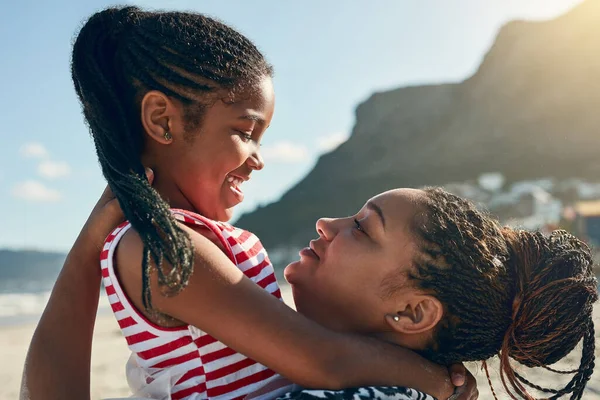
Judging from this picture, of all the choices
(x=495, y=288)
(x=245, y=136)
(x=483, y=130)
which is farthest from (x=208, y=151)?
(x=483, y=130)

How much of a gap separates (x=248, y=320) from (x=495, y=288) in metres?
0.84

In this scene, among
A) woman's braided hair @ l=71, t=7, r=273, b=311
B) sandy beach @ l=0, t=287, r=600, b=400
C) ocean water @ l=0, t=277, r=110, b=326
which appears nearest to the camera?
woman's braided hair @ l=71, t=7, r=273, b=311

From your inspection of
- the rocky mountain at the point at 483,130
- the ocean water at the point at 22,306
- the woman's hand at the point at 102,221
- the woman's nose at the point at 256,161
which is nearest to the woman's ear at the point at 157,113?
the woman's hand at the point at 102,221

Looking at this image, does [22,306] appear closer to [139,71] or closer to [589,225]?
[589,225]

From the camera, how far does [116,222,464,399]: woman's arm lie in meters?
1.64

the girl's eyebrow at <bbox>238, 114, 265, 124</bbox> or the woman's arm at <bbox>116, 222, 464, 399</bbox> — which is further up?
the girl's eyebrow at <bbox>238, 114, 265, 124</bbox>

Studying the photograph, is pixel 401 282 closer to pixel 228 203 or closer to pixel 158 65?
pixel 228 203

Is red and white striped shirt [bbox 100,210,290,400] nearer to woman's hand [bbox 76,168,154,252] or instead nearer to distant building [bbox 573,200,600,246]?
woman's hand [bbox 76,168,154,252]

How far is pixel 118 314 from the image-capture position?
1781mm

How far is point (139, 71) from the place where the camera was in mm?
1988

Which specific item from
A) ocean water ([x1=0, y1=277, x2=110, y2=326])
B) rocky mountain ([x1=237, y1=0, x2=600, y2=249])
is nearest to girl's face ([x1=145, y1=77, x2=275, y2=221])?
ocean water ([x1=0, y1=277, x2=110, y2=326])

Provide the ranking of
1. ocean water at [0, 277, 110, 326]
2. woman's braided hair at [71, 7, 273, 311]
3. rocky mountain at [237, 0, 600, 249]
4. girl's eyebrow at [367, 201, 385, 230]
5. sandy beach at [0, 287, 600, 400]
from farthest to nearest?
1. rocky mountain at [237, 0, 600, 249]
2. ocean water at [0, 277, 110, 326]
3. sandy beach at [0, 287, 600, 400]
4. girl's eyebrow at [367, 201, 385, 230]
5. woman's braided hair at [71, 7, 273, 311]

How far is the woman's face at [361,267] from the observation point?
80.3 inches

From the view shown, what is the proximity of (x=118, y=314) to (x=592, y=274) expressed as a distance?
1572 mm
